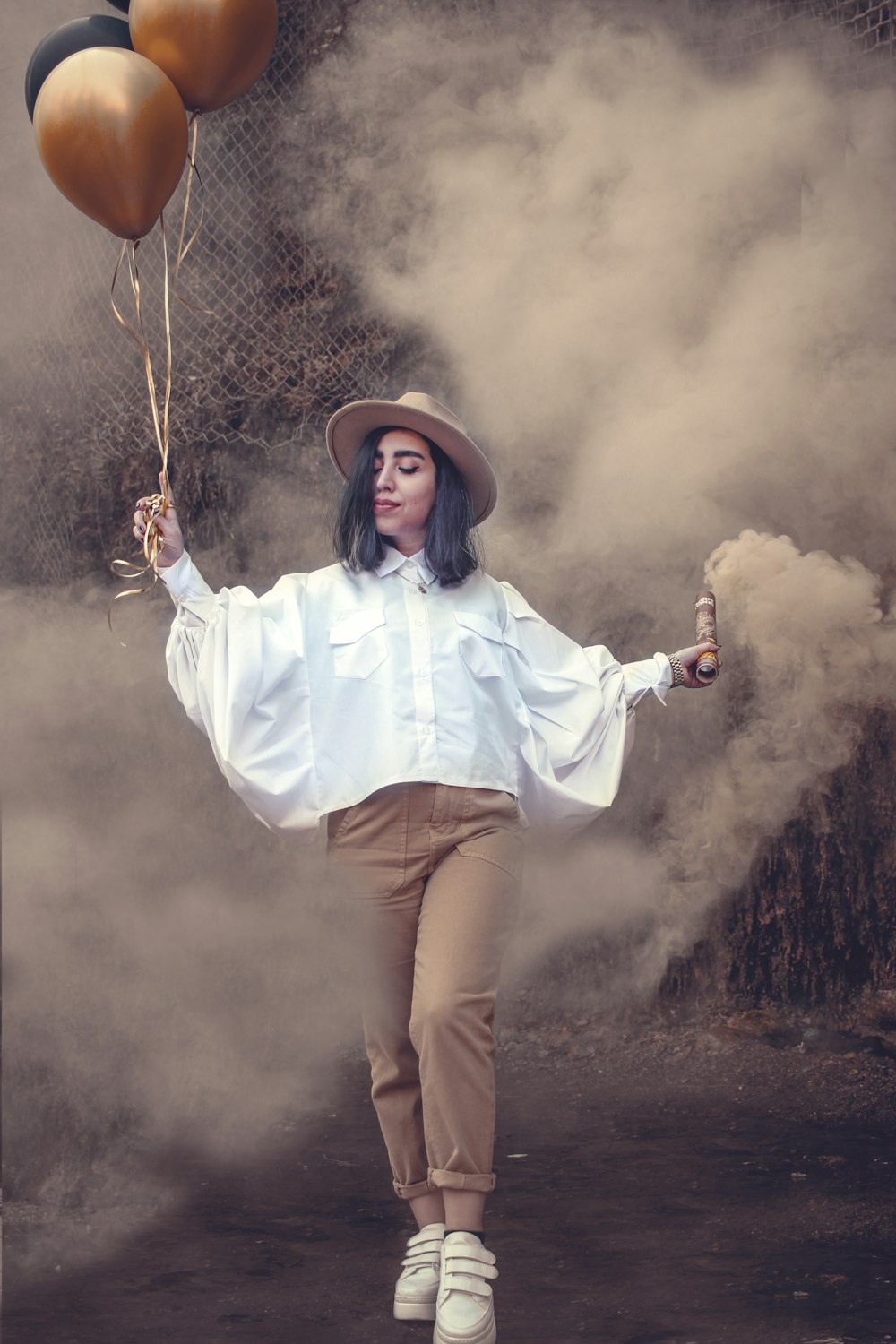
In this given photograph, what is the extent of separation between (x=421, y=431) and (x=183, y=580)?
0.60 metres

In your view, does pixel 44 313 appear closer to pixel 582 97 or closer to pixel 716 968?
pixel 582 97

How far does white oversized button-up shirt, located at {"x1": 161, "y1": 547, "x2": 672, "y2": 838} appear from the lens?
Answer: 9.87ft

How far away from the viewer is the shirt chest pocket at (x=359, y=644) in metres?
3.06

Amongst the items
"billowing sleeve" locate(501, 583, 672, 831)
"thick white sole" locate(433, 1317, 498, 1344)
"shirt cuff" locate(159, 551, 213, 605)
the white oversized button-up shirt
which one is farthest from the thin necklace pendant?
"thick white sole" locate(433, 1317, 498, 1344)

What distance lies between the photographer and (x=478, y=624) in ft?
10.3

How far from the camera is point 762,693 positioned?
16.1ft

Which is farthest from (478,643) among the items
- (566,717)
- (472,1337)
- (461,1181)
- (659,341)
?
(659,341)

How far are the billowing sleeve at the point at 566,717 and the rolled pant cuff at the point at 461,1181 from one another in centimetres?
79

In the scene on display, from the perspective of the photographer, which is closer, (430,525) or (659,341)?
(430,525)

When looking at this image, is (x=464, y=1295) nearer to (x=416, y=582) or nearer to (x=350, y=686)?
(x=350, y=686)

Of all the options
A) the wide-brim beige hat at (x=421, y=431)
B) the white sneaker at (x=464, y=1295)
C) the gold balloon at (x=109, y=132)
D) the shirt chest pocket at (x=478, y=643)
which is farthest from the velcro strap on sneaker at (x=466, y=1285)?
the gold balloon at (x=109, y=132)

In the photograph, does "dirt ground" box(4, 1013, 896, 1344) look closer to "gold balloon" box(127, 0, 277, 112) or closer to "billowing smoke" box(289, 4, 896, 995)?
"billowing smoke" box(289, 4, 896, 995)

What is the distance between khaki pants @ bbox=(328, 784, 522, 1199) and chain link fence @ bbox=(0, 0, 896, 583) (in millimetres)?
2811

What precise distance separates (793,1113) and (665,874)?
3.37 ft
